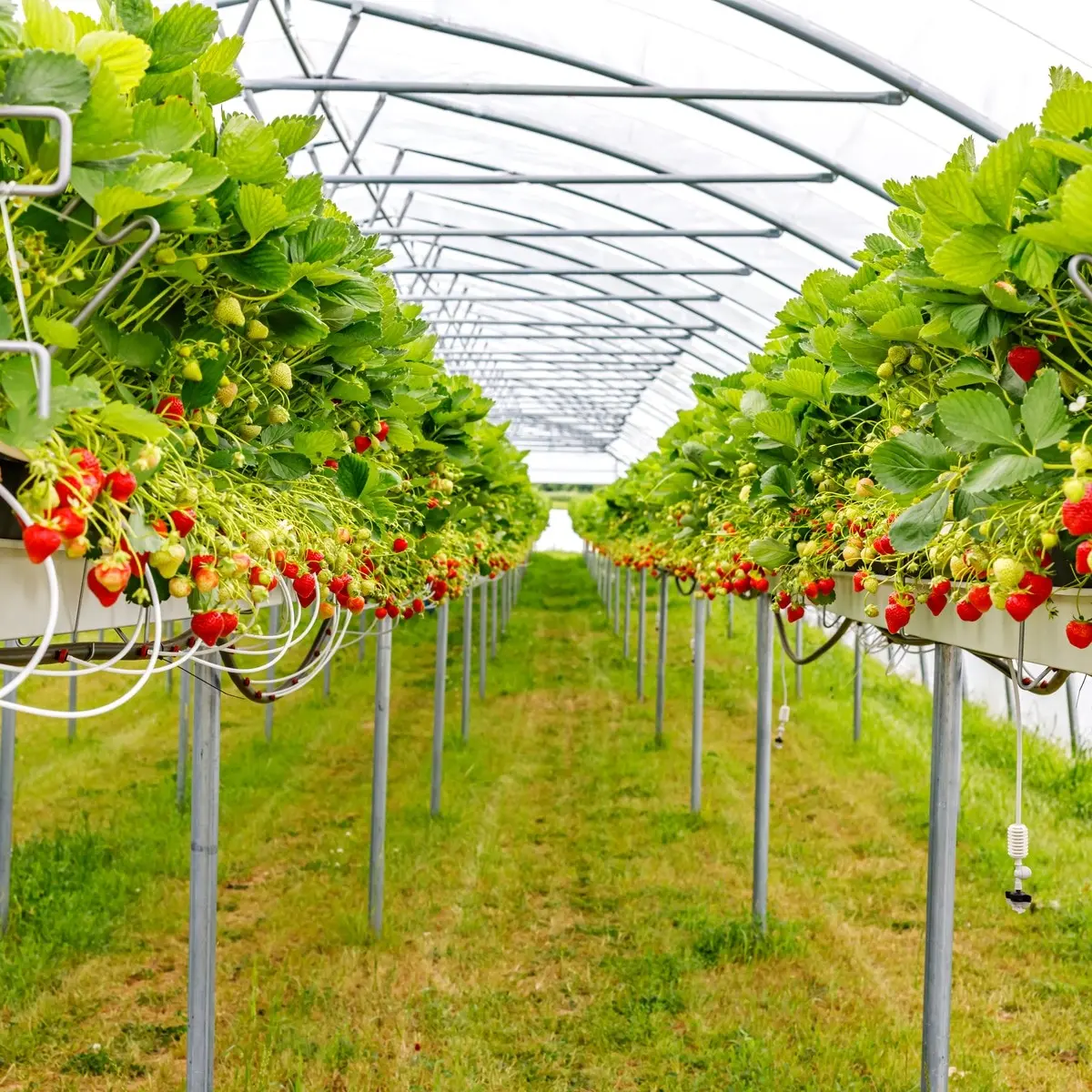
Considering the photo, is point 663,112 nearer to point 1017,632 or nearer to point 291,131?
point 291,131

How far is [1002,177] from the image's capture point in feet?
4.65

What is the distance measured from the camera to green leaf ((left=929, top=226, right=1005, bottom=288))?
1.42 meters

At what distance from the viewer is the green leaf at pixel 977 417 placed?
4.49 ft

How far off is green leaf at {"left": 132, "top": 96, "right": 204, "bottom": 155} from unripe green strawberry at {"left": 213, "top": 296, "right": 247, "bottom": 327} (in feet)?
0.98

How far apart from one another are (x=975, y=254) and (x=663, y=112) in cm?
688

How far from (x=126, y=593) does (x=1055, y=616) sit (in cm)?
136

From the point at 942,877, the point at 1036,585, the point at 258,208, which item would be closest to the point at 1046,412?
the point at 1036,585

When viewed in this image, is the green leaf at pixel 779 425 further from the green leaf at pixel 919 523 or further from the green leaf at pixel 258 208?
the green leaf at pixel 258 208

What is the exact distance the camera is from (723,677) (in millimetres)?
12258

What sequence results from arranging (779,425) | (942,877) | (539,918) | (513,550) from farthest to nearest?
(513,550), (539,918), (942,877), (779,425)

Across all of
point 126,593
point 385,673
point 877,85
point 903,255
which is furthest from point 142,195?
point 877,85

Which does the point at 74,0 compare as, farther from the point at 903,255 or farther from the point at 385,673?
the point at 903,255

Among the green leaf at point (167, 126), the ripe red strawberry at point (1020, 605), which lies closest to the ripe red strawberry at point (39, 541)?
the green leaf at point (167, 126)

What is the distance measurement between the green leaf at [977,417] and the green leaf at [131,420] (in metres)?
0.98
